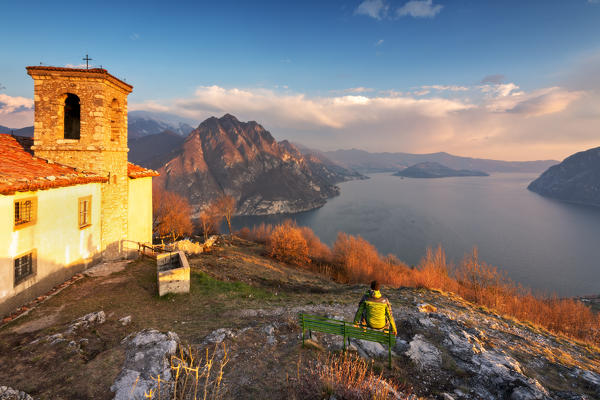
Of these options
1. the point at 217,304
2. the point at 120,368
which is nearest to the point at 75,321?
the point at 120,368

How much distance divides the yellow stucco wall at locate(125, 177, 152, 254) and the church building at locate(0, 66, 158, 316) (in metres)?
0.08

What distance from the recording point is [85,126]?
16.3 metres

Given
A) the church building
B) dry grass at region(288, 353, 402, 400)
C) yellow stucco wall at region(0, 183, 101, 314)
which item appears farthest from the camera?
the church building

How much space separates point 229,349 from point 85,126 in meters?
16.1

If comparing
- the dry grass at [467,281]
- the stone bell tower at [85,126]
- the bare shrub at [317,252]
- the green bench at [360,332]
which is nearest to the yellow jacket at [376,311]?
the green bench at [360,332]

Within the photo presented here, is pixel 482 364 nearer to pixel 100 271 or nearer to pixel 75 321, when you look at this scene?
pixel 75 321

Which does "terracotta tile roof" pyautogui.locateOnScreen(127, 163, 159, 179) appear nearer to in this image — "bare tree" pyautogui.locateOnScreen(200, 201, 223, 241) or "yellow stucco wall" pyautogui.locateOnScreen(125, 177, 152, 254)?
"yellow stucco wall" pyautogui.locateOnScreen(125, 177, 152, 254)

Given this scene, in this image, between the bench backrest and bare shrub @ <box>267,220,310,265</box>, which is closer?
the bench backrest

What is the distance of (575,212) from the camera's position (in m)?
160

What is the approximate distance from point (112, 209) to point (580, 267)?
365 ft

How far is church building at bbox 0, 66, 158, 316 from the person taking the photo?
37.9 feet

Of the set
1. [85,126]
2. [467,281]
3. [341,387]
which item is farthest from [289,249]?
[341,387]

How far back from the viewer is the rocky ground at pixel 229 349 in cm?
741

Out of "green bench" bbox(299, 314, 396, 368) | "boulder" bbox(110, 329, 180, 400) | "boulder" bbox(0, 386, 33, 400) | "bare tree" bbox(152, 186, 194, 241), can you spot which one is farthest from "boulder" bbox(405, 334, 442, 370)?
"bare tree" bbox(152, 186, 194, 241)
